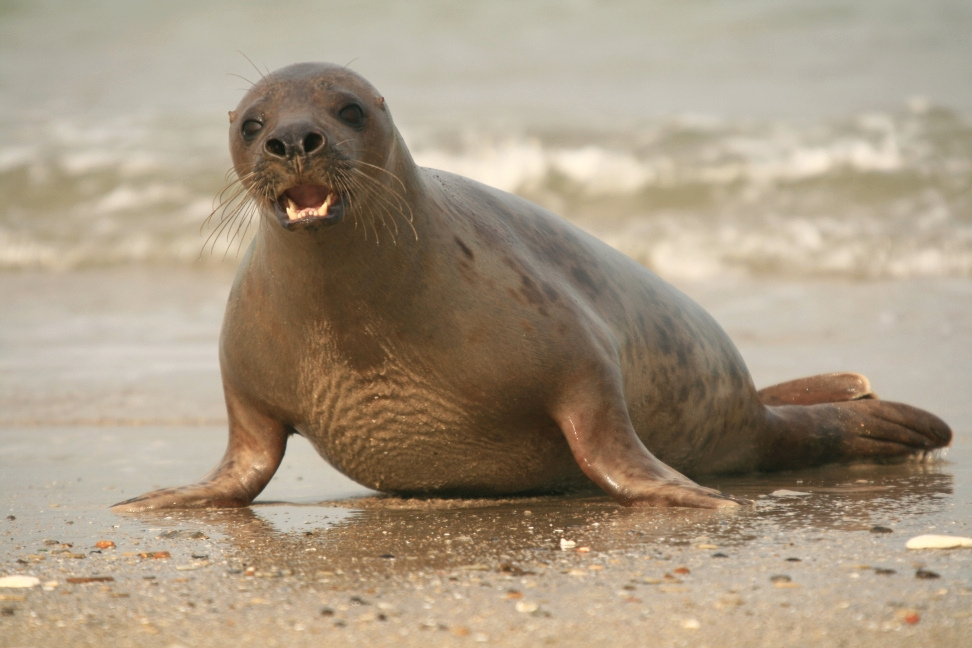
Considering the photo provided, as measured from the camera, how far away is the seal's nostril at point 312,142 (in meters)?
3.12

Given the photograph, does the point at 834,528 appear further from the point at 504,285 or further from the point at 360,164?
the point at 360,164

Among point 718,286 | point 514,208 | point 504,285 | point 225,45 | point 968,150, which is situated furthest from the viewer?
point 225,45

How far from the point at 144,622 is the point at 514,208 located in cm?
230

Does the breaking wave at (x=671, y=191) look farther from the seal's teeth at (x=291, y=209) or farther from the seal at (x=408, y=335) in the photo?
the seal's teeth at (x=291, y=209)

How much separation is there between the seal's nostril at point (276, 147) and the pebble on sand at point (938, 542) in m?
1.76

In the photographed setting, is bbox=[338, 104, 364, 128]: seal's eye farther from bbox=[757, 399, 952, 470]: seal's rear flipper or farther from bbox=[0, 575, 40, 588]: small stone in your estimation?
bbox=[757, 399, 952, 470]: seal's rear flipper

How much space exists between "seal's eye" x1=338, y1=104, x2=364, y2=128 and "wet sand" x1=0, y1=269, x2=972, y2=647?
1103mm

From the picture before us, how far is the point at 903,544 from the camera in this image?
9.45ft

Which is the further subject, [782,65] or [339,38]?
[339,38]

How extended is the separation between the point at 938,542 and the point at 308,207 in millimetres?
1759

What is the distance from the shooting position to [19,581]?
2.66 m

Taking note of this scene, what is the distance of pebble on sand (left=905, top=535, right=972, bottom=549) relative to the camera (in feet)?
9.23

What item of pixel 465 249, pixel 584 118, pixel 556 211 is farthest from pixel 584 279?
pixel 584 118

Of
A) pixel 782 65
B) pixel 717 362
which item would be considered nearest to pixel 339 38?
pixel 782 65
